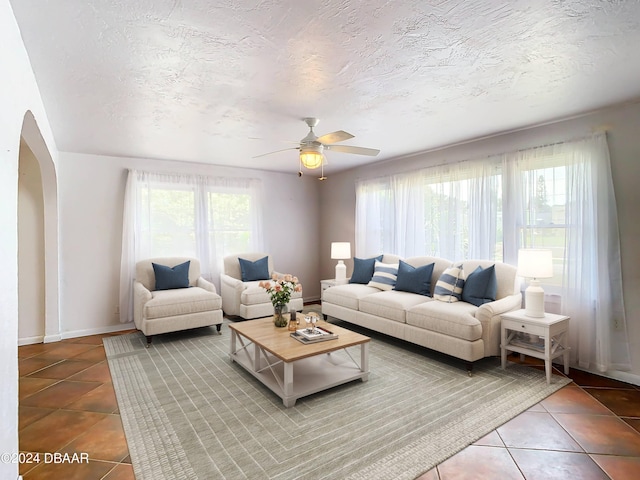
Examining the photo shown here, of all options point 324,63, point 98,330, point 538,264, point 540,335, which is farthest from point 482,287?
point 98,330

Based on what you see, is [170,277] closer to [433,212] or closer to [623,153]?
[433,212]

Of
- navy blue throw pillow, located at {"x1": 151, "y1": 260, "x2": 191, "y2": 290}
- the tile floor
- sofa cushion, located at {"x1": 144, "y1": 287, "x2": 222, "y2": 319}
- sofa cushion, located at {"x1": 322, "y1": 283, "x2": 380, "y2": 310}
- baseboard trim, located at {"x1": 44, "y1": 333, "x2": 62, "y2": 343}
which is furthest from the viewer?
navy blue throw pillow, located at {"x1": 151, "y1": 260, "x2": 191, "y2": 290}

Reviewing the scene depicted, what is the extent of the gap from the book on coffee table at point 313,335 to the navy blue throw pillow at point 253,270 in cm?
235

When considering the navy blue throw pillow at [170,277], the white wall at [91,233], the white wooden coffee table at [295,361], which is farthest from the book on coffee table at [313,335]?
the white wall at [91,233]

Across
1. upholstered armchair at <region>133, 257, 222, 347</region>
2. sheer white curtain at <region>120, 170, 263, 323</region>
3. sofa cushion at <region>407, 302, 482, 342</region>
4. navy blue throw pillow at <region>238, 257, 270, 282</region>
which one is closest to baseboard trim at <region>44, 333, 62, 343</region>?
sheer white curtain at <region>120, 170, 263, 323</region>

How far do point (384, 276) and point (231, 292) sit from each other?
228cm

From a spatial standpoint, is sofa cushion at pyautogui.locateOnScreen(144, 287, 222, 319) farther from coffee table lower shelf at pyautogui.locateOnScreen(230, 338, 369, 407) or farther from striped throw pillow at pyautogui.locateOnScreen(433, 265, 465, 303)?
striped throw pillow at pyautogui.locateOnScreen(433, 265, 465, 303)

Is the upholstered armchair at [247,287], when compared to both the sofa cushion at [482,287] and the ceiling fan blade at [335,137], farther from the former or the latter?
the ceiling fan blade at [335,137]

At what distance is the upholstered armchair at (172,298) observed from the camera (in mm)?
4090

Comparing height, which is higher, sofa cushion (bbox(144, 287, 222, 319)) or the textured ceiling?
the textured ceiling

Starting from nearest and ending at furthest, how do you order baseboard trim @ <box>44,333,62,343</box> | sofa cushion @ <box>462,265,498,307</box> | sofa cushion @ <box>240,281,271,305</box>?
1. sofa cushion @ <box>462,265,498,307</box>
2. baseboard trim @ <box>44,333,62,343</box>
3. sofa cushion @ <box>240,281,271,305</box>

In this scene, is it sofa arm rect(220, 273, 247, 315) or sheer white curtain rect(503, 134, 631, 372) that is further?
sofa arm rect(220, 273, 247, 315)

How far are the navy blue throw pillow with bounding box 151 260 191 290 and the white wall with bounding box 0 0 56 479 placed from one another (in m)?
2.98

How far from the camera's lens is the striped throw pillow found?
3.85 m
